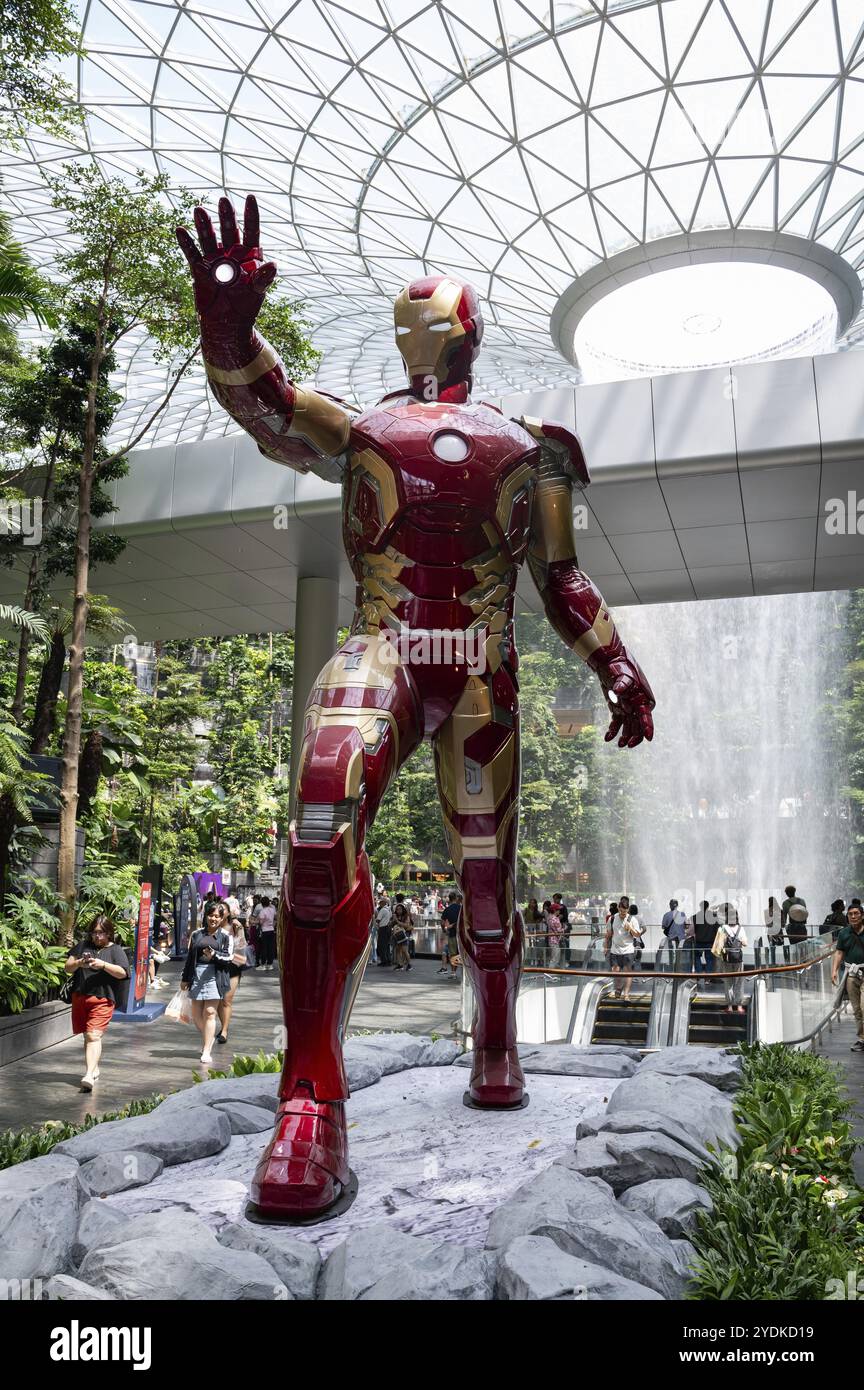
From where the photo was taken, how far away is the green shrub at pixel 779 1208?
2.46 m

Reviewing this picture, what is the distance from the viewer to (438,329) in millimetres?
3910

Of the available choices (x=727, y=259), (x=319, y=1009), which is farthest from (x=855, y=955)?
(x=727, y=259)

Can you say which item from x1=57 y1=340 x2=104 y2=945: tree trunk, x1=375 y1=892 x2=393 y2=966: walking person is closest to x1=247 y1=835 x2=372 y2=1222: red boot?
x1=57 y1=340 x2=104 y2=945: tree trunk

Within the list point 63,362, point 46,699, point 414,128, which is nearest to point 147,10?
point 414,128

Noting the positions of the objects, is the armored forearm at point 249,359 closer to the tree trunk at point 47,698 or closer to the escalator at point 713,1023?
the escalator at point 713,1023

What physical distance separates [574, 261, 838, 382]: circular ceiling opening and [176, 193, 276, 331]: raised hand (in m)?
20.3

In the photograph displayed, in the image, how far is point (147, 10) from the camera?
60.0 ft

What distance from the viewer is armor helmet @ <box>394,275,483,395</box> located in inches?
154

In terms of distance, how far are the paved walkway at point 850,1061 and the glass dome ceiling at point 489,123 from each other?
15.3m

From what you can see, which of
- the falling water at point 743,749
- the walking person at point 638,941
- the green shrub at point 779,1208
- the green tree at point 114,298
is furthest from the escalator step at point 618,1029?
the falling water at point 743,749

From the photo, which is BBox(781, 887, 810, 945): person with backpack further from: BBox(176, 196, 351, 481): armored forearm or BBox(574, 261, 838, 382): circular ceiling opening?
BBox(574, 261, 838, 382): circular ceiling opening

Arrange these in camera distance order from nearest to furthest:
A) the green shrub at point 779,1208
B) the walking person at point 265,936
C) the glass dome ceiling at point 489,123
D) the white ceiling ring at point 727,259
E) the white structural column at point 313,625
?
the green shrub at point 779,1208 → the white structural column at point 313,625 → the glass dome ceiling at point 489,123 → the walking person at point 265,936 → the white ceiling ring at point 727,259
